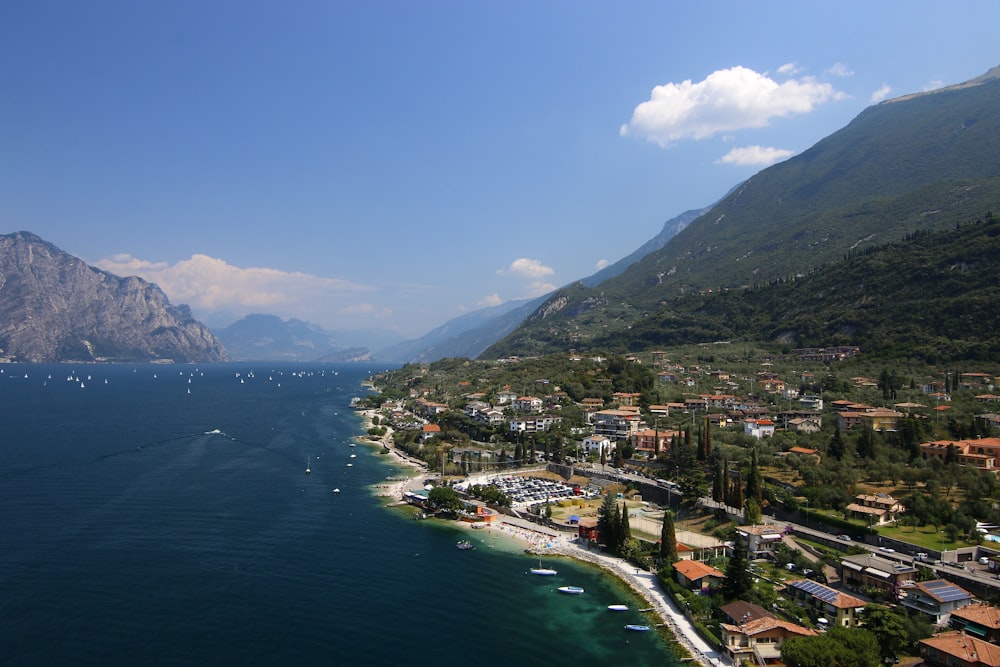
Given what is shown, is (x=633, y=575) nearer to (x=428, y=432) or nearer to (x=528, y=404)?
(x=428, y=432)

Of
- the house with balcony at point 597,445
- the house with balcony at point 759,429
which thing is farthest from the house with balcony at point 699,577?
the house with balcony at point 597,445

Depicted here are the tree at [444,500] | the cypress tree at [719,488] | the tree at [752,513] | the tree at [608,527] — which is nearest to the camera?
the tree at [752,513]

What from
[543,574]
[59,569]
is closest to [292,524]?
[59,569]

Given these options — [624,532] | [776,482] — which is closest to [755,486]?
[776,482]

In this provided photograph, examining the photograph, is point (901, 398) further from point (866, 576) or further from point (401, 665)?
point (401, 665)

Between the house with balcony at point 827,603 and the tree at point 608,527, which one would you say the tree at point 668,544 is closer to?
the tree at point 608,527

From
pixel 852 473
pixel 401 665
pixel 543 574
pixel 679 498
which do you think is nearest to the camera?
pixel 401 665
